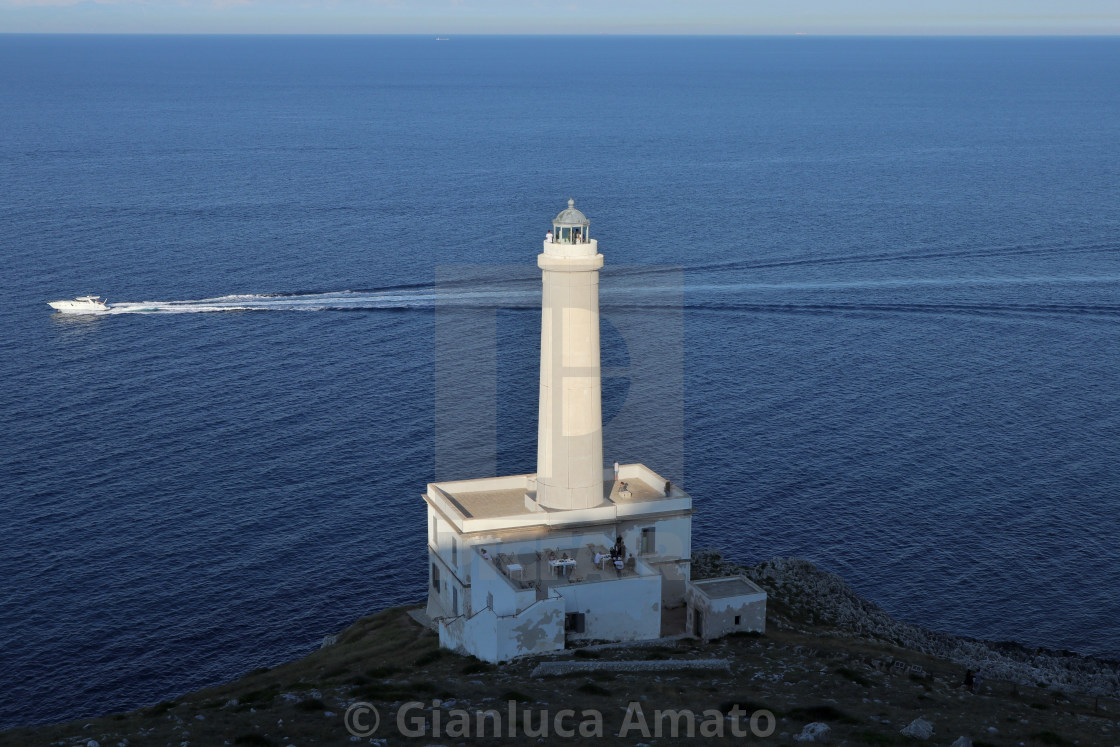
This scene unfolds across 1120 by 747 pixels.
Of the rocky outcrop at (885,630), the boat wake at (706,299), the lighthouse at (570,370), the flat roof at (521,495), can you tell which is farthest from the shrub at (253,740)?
the boat wake at (706,299)

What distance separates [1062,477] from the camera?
80.8 metres

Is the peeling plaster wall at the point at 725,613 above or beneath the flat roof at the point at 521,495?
beneath

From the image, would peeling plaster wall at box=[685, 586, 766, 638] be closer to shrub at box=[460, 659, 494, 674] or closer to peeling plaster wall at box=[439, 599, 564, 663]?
peeling plaster wall at box=[439, 599, 564, 663]

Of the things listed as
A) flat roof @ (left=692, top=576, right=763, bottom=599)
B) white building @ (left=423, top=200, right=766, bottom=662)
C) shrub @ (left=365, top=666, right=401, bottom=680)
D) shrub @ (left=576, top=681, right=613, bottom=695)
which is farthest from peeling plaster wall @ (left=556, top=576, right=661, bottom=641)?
shrub @ (left=365, top=666, right=401, bottom=680)

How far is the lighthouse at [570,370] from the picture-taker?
48719 millimetres

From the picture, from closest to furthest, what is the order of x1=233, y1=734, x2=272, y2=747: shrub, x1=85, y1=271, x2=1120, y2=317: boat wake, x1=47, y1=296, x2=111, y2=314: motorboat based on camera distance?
x1=233, y1=734, x2=272, y2=747: shrub
x1=47, y1=296, x2=111, y2=314: motorboat
x1=85, y1=271, x2=1120, y2=317: boat wake

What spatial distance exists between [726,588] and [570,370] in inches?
466

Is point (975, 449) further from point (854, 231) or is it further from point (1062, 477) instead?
point (854, 231)

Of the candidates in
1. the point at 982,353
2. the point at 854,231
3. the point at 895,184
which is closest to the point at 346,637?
the point at 982,353

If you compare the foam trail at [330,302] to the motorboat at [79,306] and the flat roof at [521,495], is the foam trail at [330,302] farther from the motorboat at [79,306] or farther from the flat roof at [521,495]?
the flat roof at [521,495]

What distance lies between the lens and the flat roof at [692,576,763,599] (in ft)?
165

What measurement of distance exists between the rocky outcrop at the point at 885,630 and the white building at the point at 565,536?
8077mm

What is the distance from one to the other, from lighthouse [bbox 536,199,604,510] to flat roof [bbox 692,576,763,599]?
6.02 meters

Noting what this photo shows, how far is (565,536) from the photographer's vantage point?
51.5m
